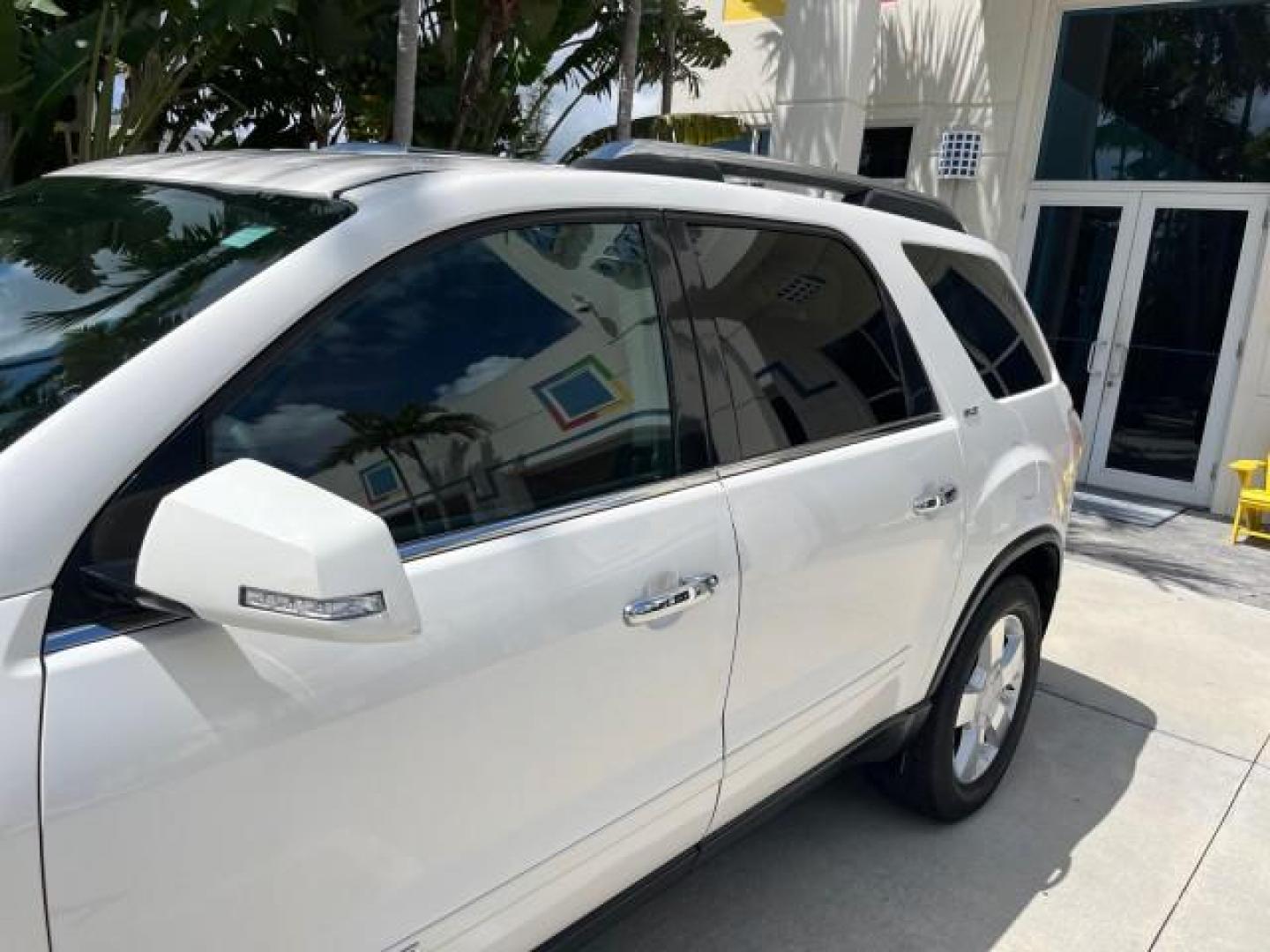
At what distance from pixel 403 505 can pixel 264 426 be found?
230 mm

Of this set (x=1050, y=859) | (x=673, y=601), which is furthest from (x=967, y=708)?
(x=673, y=601)

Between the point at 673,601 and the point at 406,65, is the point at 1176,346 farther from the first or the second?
the point at 673,601

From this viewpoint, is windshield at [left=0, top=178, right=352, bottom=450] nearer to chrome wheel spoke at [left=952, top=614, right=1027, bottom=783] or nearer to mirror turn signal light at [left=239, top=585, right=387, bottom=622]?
mirror turn signal light at [left=239, top=585, right=387, bottom=622]

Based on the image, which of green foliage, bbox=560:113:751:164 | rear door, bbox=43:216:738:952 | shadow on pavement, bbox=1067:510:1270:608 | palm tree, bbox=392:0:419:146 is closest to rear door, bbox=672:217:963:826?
rear door, bbox=43:216:738:952

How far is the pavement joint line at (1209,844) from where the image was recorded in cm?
287

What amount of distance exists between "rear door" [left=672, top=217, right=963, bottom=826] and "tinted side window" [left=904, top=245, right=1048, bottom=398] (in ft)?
1.01

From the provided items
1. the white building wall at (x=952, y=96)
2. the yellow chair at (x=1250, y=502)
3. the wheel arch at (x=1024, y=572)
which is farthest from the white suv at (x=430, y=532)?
the white building wall at (x=952, y=96)

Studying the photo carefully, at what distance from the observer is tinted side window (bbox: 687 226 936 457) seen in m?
2.16

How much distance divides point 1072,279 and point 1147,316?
2.32ft

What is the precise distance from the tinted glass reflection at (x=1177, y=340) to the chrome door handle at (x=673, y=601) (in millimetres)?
7785

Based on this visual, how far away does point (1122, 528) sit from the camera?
7.47 m

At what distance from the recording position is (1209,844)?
3.30 meters

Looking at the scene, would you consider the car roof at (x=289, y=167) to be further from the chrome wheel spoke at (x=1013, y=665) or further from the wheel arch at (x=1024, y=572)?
the chrome wheel spoke at (x=1013, y=665)

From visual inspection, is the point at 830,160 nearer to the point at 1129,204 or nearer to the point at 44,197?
the point at 1129,204
